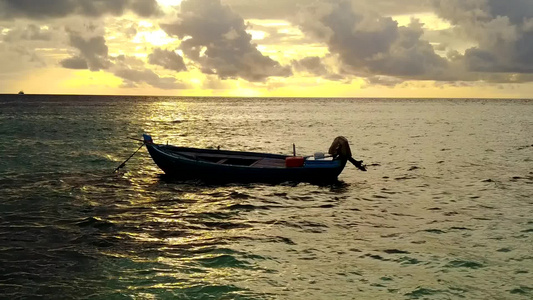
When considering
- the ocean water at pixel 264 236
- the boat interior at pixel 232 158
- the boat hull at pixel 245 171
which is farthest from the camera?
the boat interior at pixel 232 158

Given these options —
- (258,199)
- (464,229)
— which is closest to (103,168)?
(258,199)

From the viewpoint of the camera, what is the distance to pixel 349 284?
10977 mm

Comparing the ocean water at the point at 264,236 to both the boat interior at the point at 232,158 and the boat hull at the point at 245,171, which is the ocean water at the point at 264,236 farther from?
the boat interior at the point at 232,158

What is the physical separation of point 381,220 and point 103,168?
62.3 feet

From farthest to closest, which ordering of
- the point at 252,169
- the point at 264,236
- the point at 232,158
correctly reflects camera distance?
the point at 232,158 → the point at 252,169 → the point at 264,236

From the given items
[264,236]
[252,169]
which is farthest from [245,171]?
[264,236]

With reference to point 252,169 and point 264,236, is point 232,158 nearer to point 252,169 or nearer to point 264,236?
point 252,169

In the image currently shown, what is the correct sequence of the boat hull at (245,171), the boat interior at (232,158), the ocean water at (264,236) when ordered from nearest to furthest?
the ocean water at (264,236) < the boat hull at (245,171) < the boat interior at (232,158)

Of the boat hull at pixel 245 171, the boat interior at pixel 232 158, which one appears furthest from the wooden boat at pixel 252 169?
the boat interior at pixel 232 158

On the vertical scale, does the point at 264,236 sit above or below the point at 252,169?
below

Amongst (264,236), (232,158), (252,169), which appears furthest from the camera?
(232,158)

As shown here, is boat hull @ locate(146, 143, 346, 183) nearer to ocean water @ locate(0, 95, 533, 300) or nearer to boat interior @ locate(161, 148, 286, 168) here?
ocean water @ locate(0, 95, 533, 300)

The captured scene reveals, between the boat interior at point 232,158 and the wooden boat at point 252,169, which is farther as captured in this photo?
the boat interior at point 232,158

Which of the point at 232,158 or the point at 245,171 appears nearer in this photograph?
the point at 245,171
